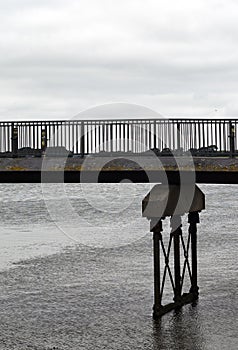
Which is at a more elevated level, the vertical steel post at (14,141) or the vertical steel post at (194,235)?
the vertical steel post at (14,141)

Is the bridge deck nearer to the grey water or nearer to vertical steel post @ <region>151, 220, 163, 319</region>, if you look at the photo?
vertical steel post @ <region>151, 220, 163, 319</region>

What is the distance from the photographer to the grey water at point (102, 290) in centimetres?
2797

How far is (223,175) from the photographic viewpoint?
95.3 feet

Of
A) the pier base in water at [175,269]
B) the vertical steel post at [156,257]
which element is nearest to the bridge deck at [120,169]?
the vertical steel post at [156,257]

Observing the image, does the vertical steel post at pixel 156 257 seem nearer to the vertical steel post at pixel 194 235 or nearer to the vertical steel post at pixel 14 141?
the vertical steel post at pixel 194 235

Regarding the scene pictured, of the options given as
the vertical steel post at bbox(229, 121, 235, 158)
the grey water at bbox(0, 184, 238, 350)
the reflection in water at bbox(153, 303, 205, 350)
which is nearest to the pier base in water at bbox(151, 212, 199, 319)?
the grey water at bbox(0, 184, 238, 350)

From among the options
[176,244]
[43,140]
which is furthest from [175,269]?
[43,140]

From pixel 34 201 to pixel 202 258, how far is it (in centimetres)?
7672

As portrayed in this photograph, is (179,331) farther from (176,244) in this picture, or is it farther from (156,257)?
(176,244)

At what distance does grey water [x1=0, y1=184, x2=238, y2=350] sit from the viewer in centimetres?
2797

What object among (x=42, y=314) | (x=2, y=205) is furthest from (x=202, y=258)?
(x=2, y=205)

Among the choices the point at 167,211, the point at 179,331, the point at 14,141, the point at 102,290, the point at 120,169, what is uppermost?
the point at 14,141

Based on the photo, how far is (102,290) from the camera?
3825 centimetres

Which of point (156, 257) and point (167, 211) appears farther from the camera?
point (167, 211)
